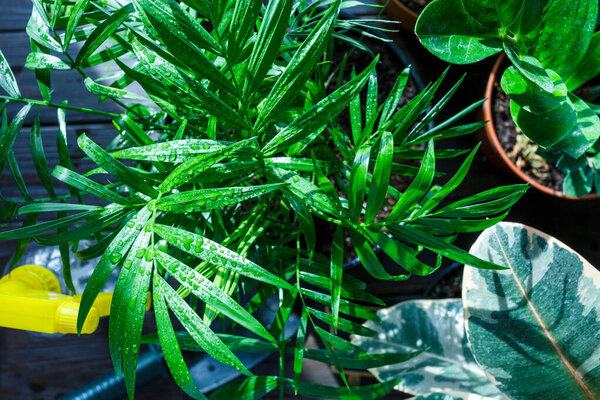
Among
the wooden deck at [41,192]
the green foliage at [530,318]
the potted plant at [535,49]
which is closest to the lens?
the potted plant at [535,49]

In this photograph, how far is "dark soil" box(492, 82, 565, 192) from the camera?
A: 725 millimetres

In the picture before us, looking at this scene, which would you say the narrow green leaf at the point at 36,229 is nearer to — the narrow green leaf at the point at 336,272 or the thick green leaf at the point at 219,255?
the thick green leaf at the point at 219,255

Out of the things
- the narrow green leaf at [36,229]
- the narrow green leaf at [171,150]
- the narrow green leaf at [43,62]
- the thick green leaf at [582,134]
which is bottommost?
the narrow green leaf at [36,229]

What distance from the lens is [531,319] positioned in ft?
1.74

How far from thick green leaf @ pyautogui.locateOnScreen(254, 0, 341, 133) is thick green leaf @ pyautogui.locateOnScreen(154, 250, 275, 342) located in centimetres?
13

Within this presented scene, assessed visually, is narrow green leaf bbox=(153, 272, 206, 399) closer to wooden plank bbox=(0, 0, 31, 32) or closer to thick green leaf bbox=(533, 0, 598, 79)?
thick green leaf bbox=(533, 0, 598, 79)

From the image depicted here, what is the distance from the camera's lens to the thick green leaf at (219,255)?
0.99 ft

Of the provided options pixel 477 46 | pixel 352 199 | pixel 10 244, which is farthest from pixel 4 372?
pixel 477 46

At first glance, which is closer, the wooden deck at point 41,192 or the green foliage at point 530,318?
the green foliage at point 530,318

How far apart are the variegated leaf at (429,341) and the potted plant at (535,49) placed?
274mm

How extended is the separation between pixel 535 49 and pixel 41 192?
2.56 ft

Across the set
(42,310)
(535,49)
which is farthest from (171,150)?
(535,49)

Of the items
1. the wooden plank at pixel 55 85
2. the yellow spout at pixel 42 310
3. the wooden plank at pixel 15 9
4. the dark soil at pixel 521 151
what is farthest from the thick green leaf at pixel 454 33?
the wooden plank at pixel 15 9

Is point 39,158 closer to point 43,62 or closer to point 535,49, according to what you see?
point 43,62
